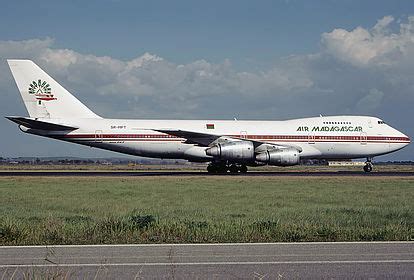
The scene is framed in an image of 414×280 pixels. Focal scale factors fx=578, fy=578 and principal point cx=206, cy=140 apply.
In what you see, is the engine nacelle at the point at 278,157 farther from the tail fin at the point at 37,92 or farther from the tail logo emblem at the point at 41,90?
the tail logo emblem at the point at 41,90

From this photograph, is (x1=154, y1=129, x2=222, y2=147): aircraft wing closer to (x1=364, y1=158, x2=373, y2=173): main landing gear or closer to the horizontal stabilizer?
the horizontal stabilizer

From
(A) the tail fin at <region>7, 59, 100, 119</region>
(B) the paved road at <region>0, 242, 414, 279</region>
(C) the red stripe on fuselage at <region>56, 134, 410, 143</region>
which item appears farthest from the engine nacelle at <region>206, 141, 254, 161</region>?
(B) the paved road at <region>0, 242, 414, 279</region>

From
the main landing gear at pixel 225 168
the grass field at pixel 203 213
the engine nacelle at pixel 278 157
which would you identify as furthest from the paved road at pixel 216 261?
the main landing gear at pixel 225 168

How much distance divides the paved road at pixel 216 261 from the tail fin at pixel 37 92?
107ft

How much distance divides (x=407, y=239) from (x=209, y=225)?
13.6ft

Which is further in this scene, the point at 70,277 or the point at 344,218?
the point at 344,218

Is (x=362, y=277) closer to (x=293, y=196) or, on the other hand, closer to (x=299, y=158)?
(x=293, y=196)

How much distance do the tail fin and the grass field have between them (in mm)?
14046

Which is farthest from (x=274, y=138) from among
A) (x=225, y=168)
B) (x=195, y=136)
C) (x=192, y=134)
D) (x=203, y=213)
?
(x=203, y=213)

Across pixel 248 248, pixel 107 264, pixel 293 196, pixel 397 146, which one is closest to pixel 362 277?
pixel 248 248

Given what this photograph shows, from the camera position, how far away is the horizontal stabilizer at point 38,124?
123 feet

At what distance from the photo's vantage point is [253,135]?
138 feet

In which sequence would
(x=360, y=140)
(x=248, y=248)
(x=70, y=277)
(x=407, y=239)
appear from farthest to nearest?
(x=360, y=140) < (x=407, y=239) < (x=248, y=248) < (x=70, y=277)

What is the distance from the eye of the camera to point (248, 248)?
9.96 meters
